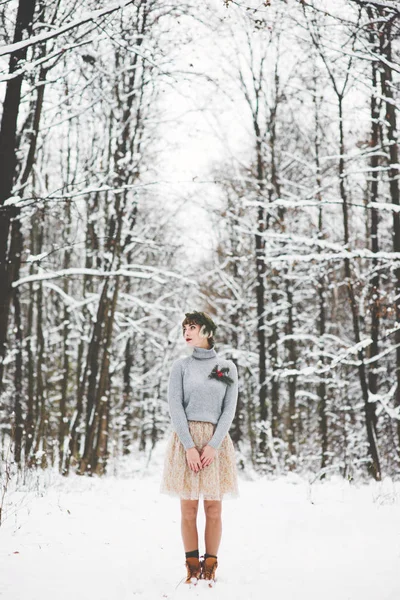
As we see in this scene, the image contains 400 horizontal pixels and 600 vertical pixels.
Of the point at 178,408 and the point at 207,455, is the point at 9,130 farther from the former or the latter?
the point at 207,455

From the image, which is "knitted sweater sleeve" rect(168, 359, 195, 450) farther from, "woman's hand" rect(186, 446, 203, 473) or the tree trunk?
the tree trunk

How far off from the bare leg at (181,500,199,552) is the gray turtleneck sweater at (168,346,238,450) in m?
0.42

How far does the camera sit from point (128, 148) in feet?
35.2

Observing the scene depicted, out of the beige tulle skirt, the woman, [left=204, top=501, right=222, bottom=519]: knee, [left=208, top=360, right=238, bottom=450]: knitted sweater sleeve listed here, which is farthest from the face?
[left=204, top=501, right=222, bottom=519]: knee

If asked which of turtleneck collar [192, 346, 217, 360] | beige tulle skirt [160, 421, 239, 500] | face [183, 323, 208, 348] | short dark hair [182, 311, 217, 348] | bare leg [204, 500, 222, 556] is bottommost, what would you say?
bare leg [204, 500, 222, 556]

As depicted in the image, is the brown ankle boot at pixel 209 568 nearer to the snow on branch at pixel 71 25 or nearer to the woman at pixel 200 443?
the woman at pixel 200 443

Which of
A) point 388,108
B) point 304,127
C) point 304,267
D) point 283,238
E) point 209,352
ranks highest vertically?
point 304,127

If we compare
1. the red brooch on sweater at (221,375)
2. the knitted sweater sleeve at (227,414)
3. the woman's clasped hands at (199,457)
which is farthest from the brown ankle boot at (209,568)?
the red brooch on sweater at (221,375)

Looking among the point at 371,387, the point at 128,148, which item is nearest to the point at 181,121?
the point at 128,148

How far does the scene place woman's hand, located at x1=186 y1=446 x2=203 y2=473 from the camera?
321 centimetres

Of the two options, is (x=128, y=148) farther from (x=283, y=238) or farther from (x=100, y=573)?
(x=100, y=573)

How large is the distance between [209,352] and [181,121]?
7208 mm

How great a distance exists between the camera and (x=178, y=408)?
131 inches

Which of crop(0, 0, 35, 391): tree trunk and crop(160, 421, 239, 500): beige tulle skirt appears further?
crop(0, 0, 35, 391): tree trunk
